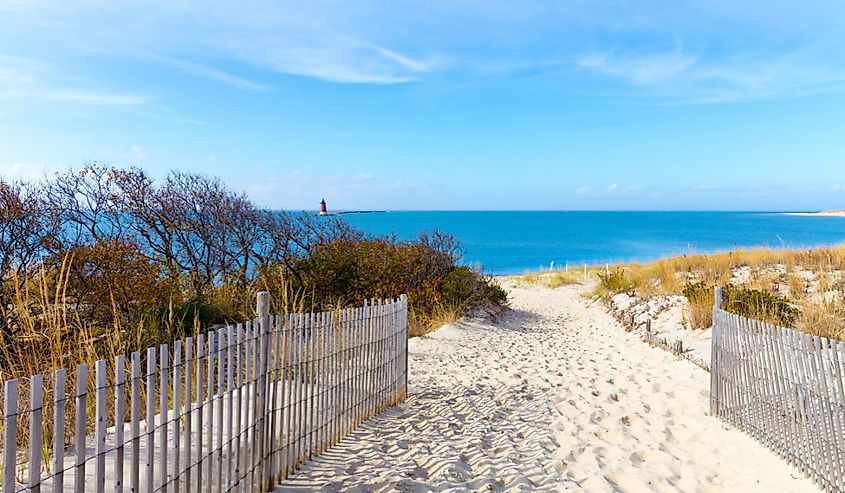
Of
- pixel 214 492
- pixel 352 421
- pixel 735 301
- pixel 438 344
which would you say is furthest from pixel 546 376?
pixel 214 492

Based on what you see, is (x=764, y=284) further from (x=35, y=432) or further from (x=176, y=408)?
(x=35, y=432)

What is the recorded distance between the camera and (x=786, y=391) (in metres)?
5.07

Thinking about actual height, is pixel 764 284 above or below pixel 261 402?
below

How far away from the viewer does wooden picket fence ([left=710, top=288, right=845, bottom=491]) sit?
14.4ft

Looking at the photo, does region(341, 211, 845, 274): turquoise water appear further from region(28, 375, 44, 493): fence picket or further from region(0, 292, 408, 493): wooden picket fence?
region(28, 375, 44, 493): fence picket

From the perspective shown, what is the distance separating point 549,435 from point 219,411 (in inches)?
147

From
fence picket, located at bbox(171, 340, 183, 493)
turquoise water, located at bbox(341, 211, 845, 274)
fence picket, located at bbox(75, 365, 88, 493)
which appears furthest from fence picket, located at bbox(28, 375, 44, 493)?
turquoise water, located at bbox(341, 211, 845, 274)

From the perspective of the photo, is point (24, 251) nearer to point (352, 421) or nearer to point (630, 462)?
point (352, 421)

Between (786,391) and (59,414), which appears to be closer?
(59,414)

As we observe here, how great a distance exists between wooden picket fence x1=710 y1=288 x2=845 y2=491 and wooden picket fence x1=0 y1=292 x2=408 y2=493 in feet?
12.2

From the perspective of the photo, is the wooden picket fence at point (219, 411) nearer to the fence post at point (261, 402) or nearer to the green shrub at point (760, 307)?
the fence post at point (261, 402)

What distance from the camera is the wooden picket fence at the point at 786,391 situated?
4.38m

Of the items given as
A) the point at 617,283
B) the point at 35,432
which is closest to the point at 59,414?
the point at 35,432

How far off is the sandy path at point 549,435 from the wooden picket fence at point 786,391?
0.63 feet
